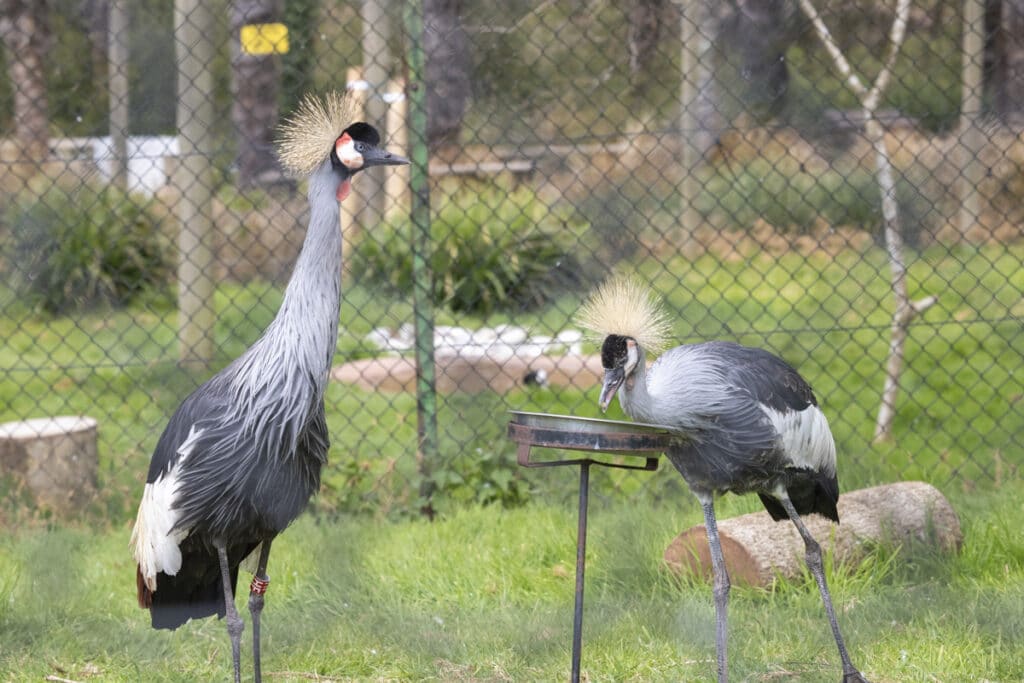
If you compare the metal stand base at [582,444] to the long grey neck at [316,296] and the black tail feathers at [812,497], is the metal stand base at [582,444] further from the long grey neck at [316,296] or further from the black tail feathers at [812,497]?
the black tail feathers at [812,497]

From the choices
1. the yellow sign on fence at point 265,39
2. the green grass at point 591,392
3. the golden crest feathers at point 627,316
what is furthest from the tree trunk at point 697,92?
the golden crest feathers at point 627,316

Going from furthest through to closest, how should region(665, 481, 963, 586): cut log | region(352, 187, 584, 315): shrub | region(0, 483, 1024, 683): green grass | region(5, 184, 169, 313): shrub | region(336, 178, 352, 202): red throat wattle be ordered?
region(352, 187, 584, 315): shrub
region(5, 184, 169, 313): shrub
region(665, 481, 963, 586): cut log
region(0, 483, 1024, 683): green grass
region(336, 178, 352, 202): red throat wattle

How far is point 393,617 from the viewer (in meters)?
3.86

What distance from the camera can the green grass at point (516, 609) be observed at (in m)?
3.48

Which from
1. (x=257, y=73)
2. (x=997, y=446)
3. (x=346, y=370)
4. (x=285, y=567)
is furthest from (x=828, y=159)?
(x=257, y=73)

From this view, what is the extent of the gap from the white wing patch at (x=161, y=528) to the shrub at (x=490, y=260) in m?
3.23

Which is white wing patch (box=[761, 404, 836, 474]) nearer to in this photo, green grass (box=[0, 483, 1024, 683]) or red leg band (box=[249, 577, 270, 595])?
green grass (box=[0, 483, 1024, 683])

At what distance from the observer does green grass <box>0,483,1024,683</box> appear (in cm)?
348

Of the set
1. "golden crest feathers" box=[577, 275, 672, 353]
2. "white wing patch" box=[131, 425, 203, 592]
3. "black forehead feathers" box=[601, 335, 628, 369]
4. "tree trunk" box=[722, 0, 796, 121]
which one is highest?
"tree trunk" box=[722, 0, 796, 121]

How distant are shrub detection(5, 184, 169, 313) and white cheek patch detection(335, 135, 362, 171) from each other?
284 centimetres

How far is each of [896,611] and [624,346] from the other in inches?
51.8

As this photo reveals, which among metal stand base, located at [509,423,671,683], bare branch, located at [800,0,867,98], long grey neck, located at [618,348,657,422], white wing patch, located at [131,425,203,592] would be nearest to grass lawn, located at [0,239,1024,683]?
white wing patch, located at [131,425,203,592]

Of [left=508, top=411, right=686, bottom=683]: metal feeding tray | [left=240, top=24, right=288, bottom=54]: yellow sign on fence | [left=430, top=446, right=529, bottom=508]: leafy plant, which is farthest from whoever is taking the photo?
[left=240, top=24, right=288, bottom=54]: yellow sign on fence

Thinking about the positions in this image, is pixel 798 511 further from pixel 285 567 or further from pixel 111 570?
pixel 111 570
